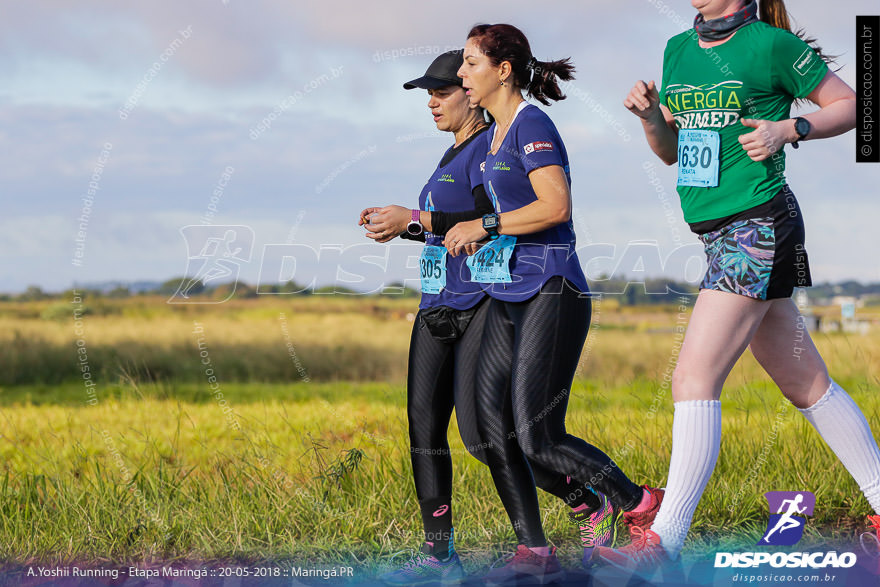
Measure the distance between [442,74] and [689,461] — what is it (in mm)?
2104

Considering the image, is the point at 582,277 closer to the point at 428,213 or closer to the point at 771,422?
the point at 428,213

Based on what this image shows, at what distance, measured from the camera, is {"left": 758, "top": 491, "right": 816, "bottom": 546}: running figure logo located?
4434 millimetres

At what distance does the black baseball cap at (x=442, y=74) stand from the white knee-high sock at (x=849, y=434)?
230 cm

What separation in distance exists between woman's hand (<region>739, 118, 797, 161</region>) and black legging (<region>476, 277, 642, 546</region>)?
92cm

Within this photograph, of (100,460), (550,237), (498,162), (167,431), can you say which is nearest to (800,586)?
(550,237)

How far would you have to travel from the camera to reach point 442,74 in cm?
426

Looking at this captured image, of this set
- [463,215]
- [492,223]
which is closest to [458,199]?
[463,215]

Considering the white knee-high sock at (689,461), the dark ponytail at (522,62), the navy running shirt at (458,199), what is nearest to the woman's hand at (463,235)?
the navy running shirt at (458,199)

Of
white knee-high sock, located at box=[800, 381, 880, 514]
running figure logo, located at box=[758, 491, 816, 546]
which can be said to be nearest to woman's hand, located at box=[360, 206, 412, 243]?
white knee-high sock, located at box=[800, 381, 880, 514]

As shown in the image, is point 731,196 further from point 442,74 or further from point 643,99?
point 442,74

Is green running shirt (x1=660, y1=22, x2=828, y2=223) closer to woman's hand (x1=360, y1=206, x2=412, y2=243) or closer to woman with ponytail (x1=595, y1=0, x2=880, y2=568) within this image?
woman with ponytail (x1=595, y1=0, x2=880, y2=568)

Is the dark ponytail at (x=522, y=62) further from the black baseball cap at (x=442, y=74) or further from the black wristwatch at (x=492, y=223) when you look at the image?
the black wristwatch at (x=492, y=223)

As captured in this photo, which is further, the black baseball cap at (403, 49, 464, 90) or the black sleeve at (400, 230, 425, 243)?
the black baseball cap at (403, 49, 464, 90)

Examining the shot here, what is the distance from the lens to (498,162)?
3.89m
